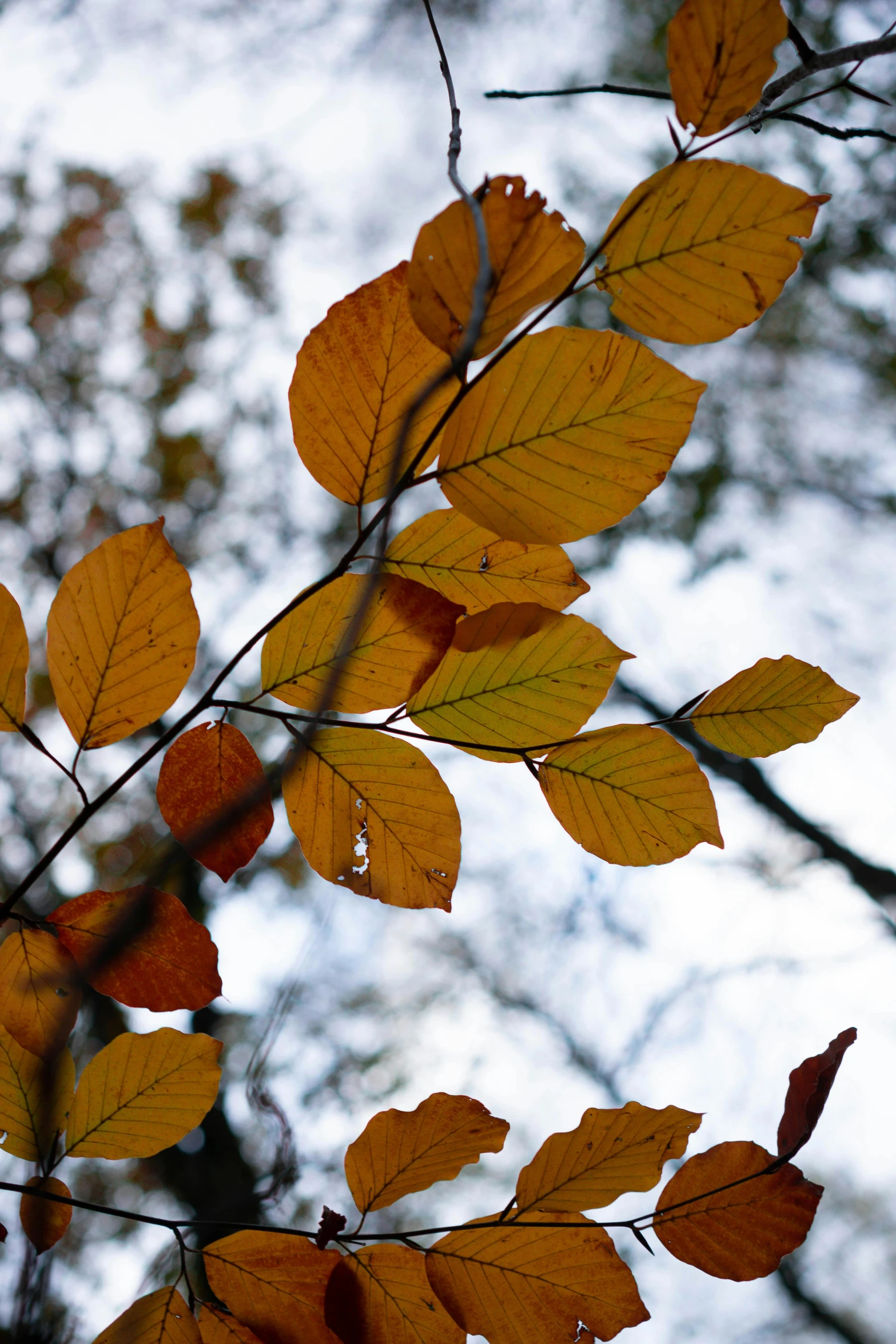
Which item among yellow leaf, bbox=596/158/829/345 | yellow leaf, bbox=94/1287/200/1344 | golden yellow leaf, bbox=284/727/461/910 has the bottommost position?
yellow leaf, bbox=94/1287/200/1344

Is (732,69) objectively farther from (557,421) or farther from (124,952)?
(124,952)

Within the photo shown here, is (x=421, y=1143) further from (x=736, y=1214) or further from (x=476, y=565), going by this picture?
(x=476, y=565)

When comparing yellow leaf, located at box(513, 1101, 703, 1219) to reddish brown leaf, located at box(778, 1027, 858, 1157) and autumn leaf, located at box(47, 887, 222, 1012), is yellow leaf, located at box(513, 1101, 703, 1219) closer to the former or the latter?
reddish brown leaf, located at box(778, 1027, 858, 1157)

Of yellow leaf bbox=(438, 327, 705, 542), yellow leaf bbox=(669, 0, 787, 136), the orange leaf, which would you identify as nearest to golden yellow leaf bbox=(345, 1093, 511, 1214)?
the orange leaf

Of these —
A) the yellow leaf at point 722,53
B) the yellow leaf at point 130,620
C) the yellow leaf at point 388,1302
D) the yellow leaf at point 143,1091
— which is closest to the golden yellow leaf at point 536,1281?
the yellow leaf at point 388,1302

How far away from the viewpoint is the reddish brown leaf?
26 cm

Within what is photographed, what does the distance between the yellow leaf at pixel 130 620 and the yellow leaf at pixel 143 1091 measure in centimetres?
13

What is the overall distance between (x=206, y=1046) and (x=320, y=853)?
0.30 ft

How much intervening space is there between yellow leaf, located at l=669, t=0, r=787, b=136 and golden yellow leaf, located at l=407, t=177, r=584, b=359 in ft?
0.18

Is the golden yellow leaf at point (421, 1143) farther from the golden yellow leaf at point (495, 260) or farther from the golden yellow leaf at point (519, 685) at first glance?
the golden yellow leaf at point (495, 260)

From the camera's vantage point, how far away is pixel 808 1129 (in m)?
0.26

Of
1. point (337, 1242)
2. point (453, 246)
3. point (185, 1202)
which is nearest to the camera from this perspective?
point (453, 246)

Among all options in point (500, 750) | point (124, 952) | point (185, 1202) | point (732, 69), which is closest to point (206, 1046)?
point (124, 952)

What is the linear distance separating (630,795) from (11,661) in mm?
234
